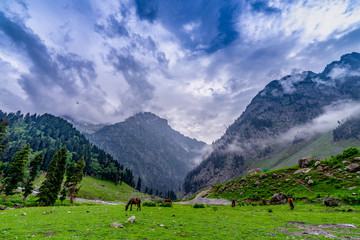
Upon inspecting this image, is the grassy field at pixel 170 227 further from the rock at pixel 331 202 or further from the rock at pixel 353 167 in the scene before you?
the rock at pixel 353 167

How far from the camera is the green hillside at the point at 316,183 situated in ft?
97.9

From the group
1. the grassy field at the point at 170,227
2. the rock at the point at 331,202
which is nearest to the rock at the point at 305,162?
the rock at the point at 331,202

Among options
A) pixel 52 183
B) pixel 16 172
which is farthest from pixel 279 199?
pixel 16 172

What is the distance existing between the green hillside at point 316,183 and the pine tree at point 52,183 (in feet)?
182

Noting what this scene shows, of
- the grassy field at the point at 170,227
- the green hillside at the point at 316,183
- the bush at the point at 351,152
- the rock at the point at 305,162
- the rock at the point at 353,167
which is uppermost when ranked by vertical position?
the bush at the point at 351,152

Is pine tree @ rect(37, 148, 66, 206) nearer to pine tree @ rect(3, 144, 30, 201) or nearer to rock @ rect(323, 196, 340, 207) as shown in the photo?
pine tree @ rect(3, 144, 30, 201)

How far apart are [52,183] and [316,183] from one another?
239 ft

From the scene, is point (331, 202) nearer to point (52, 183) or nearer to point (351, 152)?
point (351, 152)

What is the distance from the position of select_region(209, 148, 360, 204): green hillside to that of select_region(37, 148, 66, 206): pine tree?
55.5 meters

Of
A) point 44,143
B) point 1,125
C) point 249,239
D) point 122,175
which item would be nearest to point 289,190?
point 249,239

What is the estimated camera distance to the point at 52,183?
161 feet

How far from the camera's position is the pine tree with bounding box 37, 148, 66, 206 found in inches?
1827

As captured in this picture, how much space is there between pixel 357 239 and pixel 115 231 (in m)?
14.4

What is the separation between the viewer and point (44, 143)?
624ft
